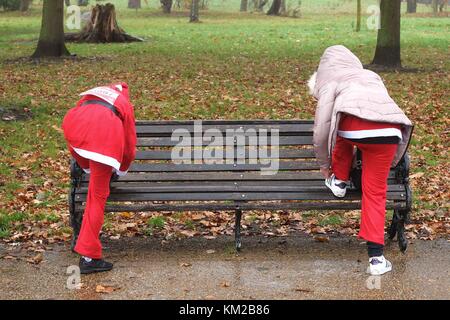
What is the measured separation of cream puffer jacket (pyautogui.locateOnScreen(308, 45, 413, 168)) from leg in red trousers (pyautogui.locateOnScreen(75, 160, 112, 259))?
1.61 meters

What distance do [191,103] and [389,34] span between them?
20.9ft

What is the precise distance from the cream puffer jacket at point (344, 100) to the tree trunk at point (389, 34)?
38.9 feet

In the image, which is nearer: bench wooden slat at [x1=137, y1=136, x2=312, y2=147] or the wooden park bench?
the wooden park bench

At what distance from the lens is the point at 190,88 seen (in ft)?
48.3

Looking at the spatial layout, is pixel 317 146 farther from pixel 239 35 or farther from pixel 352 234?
pixel 239 35

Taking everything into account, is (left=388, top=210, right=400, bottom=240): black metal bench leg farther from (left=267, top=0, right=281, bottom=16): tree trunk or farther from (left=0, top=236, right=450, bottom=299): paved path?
(left=267, top=0, right=281, bottom=16): tree trunk

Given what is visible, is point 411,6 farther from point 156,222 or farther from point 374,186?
point 374,186

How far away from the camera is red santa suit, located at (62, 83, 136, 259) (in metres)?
5.61

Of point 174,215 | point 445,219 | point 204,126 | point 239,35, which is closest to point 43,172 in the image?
point 174,215

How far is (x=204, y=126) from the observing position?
22.5 feet

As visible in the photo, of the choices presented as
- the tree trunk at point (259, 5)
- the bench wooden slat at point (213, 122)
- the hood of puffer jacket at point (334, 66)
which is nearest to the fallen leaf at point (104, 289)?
the bench wooden slat at point (213, 122)

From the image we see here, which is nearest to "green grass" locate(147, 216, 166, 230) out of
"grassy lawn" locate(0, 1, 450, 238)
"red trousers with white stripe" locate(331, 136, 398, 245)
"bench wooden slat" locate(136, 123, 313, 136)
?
"grassy lawn" locate(0, 1, 450, 238)

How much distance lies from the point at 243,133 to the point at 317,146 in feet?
3.61

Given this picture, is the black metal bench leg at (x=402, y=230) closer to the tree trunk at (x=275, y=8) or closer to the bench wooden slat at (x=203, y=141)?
the bench wooden slat at (x=203, y=141)
